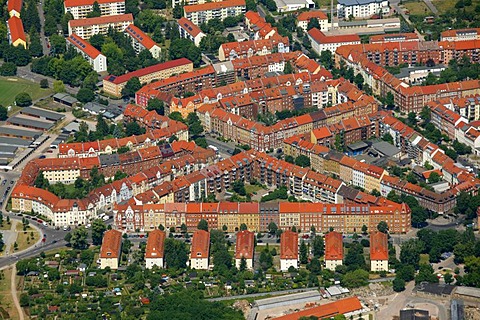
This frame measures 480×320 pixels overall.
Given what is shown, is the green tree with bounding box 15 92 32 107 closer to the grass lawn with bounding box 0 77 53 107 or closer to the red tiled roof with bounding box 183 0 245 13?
the grass lawn with bounding box 0 77 53 107

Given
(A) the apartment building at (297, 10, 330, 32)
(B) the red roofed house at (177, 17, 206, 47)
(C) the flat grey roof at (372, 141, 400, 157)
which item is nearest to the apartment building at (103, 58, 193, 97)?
(B) the red roofed house at (177, 17, 206, 47)

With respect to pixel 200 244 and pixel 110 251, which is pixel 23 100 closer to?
pixel 110 251

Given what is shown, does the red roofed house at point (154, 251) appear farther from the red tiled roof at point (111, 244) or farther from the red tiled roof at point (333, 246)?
the red tiled roof at point (333, 246)

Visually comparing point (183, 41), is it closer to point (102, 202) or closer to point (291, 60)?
point (291, 60)

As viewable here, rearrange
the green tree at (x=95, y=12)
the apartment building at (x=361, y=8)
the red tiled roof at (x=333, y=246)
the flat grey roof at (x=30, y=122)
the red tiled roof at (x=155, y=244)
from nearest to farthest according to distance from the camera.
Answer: the red tiled roof at (x=333, y=246) < the red tiled roof at (x=155, y=244) < the flat grey roof at (x=30, y=122) < the green tree at (x=95, y=12) < the apartment building at (x=361, y=8)

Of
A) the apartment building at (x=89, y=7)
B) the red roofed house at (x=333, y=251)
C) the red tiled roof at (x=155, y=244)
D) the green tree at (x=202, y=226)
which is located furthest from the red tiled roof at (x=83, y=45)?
the red roofed house at (x=333, y=251)

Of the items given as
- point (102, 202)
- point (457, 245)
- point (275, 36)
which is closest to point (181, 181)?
point (102, 202)
